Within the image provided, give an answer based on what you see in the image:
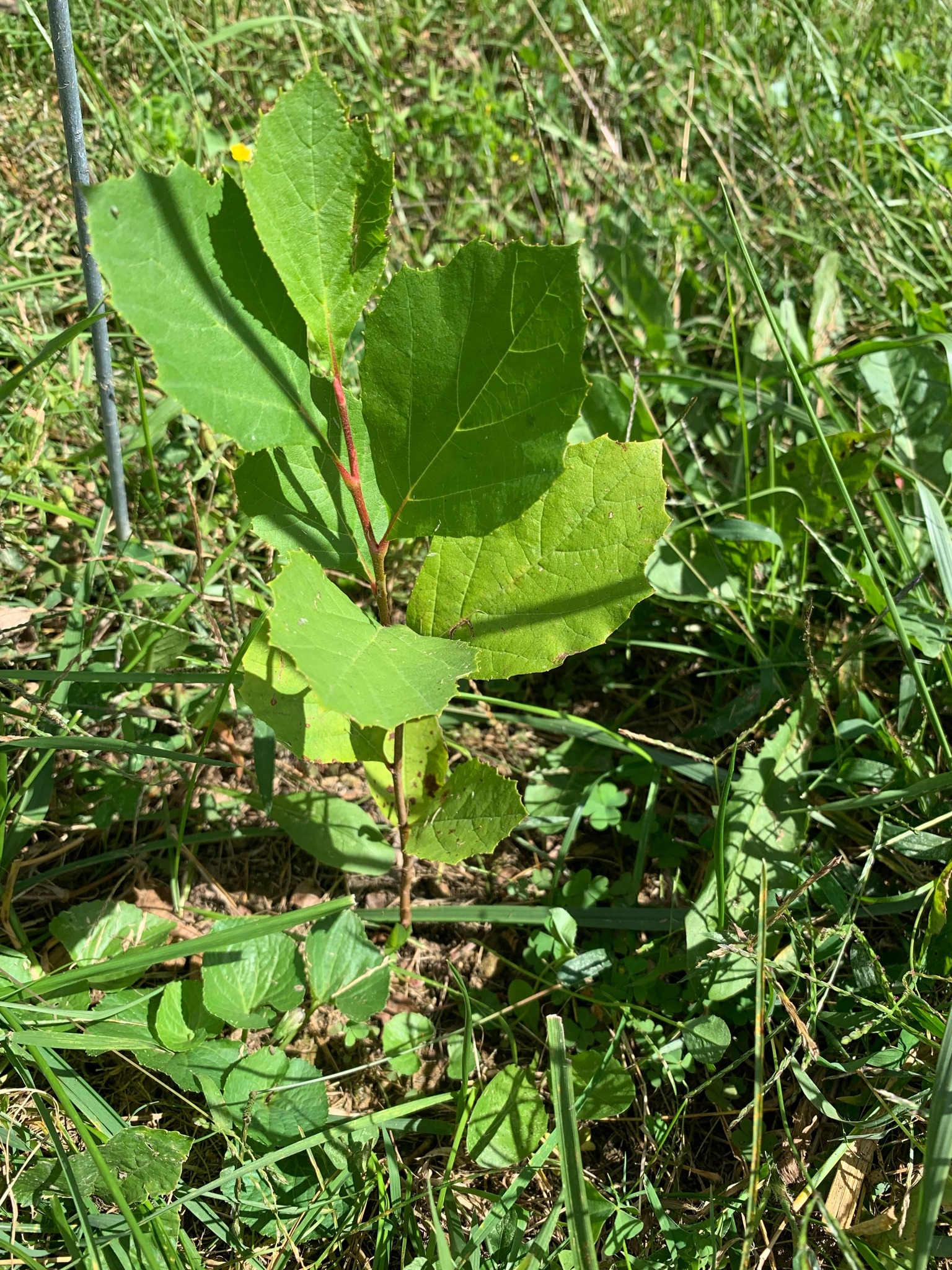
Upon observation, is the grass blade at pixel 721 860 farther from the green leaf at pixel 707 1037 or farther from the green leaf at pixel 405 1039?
the green leaf at pixel 405 1039

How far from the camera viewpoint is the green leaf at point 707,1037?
1728 mm

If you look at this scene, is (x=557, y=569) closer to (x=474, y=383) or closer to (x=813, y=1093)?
(x=474, y=383)

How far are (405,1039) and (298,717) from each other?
0.73m

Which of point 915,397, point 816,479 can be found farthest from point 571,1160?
point 915,397

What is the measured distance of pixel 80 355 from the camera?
255 centimetres

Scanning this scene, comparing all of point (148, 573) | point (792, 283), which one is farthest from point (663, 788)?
point (792, 283)

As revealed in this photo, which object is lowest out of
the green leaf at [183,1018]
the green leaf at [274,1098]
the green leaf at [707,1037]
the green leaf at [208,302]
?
the green leaf at [707,1037]

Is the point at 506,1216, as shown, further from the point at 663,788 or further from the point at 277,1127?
the point at 663,788

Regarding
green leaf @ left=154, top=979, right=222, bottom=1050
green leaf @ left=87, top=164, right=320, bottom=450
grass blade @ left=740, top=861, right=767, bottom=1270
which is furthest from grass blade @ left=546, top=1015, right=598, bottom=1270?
green leaf @ left=87, top=164, right=320, bottom=450

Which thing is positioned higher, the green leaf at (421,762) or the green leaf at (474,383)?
the green leaf at (474,383)

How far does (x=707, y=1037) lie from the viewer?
1740 millimetres

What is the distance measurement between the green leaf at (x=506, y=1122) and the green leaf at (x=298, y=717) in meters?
0.68

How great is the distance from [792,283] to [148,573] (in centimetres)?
210

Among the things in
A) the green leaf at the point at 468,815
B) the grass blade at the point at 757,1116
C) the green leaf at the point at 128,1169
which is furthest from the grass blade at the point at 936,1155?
the green leaf at the point at 128,1169
